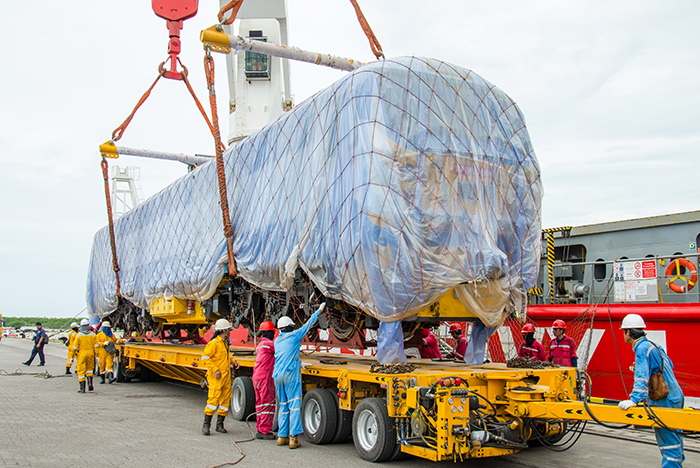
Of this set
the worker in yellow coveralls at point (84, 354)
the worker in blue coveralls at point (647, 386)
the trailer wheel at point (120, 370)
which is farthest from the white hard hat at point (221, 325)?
the trailer wheel at point (120, 370)

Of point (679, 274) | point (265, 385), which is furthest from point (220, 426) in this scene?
point (679, 274)

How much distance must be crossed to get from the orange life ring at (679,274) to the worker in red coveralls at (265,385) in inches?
247

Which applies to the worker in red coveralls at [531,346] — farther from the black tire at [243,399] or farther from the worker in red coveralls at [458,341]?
the black tire at [243,399]

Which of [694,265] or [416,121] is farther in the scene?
[694,265]

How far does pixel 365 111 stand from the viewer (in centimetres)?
641

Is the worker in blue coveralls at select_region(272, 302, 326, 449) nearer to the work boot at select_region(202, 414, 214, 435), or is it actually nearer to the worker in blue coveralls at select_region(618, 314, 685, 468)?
the work boot at select_region(202, 414, 214, 435)

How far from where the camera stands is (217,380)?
25.3 ft

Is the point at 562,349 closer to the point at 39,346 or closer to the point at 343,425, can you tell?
the point at 343,425

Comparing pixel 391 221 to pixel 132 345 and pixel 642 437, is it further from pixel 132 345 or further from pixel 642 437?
pixel 132 345

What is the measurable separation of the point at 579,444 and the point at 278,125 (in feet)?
19.4

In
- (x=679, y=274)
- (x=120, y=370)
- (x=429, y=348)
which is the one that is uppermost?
(x=679, y=274)

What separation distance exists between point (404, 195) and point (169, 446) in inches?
160

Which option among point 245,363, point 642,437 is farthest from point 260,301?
point 642,437

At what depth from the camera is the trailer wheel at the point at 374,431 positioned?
5.82 metres
